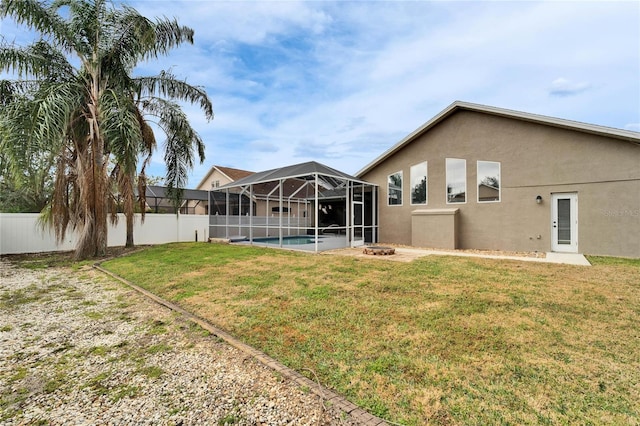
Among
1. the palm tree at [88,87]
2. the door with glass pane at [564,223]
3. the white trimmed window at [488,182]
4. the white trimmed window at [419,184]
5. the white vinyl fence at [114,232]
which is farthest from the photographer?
the white trimmed window at [419,184]

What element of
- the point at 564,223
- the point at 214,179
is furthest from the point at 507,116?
the point at 214,179

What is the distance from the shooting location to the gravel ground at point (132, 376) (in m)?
2.33

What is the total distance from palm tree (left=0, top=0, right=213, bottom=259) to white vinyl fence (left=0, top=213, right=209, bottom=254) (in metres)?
2.13

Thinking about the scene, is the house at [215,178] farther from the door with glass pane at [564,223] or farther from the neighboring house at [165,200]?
the door with glass pane at [564,223]

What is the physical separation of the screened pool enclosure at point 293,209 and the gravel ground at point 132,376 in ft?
27.0

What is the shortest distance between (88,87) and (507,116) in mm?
15954

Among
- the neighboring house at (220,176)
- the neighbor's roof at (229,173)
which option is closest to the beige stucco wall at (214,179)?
the neighboring house at (220,176)

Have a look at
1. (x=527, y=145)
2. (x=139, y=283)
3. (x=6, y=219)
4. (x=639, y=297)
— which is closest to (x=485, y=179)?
(x=527, y=145)

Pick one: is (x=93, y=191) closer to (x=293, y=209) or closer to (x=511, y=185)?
(x=293, y=209)

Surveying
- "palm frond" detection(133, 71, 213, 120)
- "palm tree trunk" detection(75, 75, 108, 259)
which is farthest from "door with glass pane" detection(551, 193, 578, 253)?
"palm tree trunk" detection(75, 75, 108, 259)

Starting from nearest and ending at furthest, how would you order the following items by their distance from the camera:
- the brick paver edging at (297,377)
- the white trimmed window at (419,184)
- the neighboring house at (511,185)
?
the brick paver edging at (297,377) < the neighboring house at (511,185) < the white trimmed window at (419,184)

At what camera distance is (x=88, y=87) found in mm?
10891

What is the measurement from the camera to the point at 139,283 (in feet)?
22.3

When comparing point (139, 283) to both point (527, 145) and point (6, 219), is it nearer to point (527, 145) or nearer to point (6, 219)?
point (6, 219)
